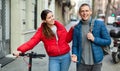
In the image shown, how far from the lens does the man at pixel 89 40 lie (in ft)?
14.1

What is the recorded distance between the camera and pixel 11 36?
1233cm

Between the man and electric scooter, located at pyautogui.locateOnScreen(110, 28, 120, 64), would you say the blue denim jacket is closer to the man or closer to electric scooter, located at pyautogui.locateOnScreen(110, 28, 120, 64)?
the man

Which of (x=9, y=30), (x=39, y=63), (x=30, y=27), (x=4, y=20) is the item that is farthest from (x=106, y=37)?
(x=30, y=27)

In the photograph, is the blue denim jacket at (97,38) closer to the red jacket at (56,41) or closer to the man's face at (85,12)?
the man's face at (85,12)

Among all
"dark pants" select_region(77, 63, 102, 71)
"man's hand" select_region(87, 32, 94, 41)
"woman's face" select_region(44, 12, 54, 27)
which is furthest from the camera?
"woman's face" select_region(44, 12, 54, 27)

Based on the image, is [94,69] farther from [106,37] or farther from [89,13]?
[89,13]

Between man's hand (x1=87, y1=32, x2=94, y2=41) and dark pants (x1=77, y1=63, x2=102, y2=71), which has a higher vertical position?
man's hand (x1=87, y1=32, x2=94, y2=41)

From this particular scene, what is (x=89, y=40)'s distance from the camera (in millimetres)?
4340

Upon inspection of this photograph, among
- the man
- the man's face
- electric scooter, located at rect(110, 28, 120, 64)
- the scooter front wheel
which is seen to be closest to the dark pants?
the man

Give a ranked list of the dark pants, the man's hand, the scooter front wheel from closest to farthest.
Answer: the man's hand
the dark pants
the scooter front wheel

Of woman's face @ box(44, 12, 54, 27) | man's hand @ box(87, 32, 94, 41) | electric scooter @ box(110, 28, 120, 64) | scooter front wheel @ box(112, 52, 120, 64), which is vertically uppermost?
woman's face @ box(44, 12, 54, 27)

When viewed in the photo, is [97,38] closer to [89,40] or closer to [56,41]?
[89,40]

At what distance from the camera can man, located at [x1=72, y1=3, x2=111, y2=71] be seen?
4.31 meters

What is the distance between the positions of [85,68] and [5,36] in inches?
299
